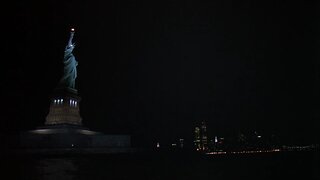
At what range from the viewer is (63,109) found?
69.8m

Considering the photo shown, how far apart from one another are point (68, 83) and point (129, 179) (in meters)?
46.3

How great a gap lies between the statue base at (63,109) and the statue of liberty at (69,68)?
1.44m

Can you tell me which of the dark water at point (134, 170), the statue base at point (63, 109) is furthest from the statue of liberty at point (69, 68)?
the dark water at point (134, 170)

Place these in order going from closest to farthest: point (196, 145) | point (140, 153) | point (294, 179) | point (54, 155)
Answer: point (294, 179) < point (54, 155) < point (140, 153) < point (196, 145)

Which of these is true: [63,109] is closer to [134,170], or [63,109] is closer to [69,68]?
[69,68]

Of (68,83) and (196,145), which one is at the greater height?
(68,83)

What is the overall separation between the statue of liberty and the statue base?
1441 millimetres

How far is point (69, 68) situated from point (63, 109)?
8.11 m

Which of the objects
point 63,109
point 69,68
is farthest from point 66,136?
point 69,68

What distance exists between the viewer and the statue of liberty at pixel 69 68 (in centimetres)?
7275

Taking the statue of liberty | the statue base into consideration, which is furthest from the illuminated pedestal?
the statue of liberty

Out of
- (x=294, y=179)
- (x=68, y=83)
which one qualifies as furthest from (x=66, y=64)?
(x=294, y=179)

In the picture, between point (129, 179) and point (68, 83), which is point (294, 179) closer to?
point (129, 179)

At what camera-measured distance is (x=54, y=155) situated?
56.7 m
